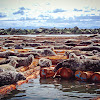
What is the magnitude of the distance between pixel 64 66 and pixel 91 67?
1.17m

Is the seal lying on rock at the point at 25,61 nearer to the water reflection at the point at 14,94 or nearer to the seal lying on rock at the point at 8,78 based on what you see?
the seal lying on rock at the point at 8,78

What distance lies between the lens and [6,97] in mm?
6258

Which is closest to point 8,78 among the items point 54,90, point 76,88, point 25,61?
point 54,90

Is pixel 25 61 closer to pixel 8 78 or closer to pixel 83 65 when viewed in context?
pixel 83 65

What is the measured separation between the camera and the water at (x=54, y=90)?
6.33m

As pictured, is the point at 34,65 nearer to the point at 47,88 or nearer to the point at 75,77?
the point at 75,77

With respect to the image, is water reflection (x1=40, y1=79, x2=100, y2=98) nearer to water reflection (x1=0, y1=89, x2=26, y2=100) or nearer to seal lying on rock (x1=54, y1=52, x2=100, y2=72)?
seal lying on rock (x1=54, y1=52, x2=100, y2=72)

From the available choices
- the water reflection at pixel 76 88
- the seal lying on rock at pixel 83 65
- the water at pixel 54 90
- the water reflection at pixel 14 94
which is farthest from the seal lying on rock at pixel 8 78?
the seal lying on rock at pixel 83 65

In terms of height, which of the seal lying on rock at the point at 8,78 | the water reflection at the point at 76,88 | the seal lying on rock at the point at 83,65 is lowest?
the water reflection at the point at 76,88

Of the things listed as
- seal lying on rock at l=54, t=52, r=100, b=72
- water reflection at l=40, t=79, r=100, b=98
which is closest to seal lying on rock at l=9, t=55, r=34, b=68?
seal lying on rock at l=54, t=52, r=100, b=72

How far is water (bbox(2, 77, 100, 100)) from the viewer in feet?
20.8

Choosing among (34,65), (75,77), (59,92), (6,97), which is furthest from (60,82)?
(34,65)

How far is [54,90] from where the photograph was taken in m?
7.17

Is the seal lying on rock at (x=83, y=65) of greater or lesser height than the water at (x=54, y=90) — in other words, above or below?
above
